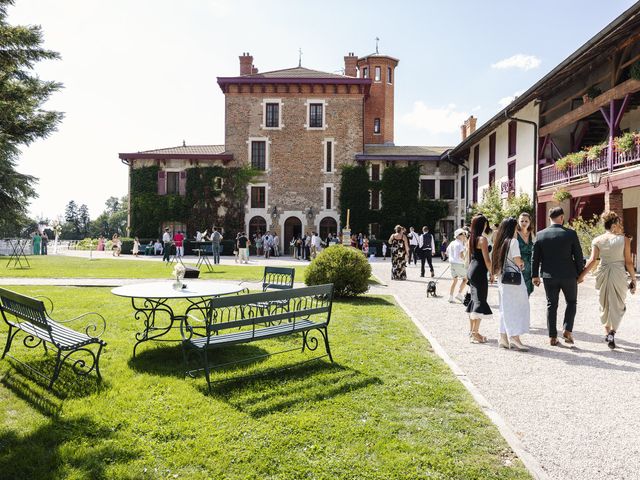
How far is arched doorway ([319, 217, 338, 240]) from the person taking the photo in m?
32.8

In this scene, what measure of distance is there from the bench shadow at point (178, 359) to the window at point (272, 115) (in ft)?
93.5

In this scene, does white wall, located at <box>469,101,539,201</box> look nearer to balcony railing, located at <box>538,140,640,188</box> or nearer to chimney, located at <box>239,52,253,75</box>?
balcony railing, located at <box>538,140,640,188</box>

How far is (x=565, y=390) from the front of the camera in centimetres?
486

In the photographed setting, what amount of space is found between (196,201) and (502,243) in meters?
28.6

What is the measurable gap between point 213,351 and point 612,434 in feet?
14.6

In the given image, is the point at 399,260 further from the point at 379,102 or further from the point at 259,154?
the point at 379,102

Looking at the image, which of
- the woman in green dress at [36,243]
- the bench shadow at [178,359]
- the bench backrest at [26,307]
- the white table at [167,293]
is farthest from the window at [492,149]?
the woman in green dress at [36,243]

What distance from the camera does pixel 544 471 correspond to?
10.5 ft

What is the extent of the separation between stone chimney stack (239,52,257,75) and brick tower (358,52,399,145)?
10.8 m

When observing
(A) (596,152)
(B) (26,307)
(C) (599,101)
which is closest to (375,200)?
(A) (596,152)

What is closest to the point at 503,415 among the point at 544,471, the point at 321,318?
the point at 544,471

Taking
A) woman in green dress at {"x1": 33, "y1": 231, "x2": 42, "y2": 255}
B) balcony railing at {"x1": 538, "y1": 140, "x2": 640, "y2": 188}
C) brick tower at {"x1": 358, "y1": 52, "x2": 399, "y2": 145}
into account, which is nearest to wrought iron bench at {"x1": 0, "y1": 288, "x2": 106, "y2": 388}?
balcony railing at {"x1": 538, "y1": 140, "x2": 640, "y2": 188}

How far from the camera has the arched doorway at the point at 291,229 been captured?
3312 centimetres

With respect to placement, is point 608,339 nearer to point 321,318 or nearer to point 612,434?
point 612,434
